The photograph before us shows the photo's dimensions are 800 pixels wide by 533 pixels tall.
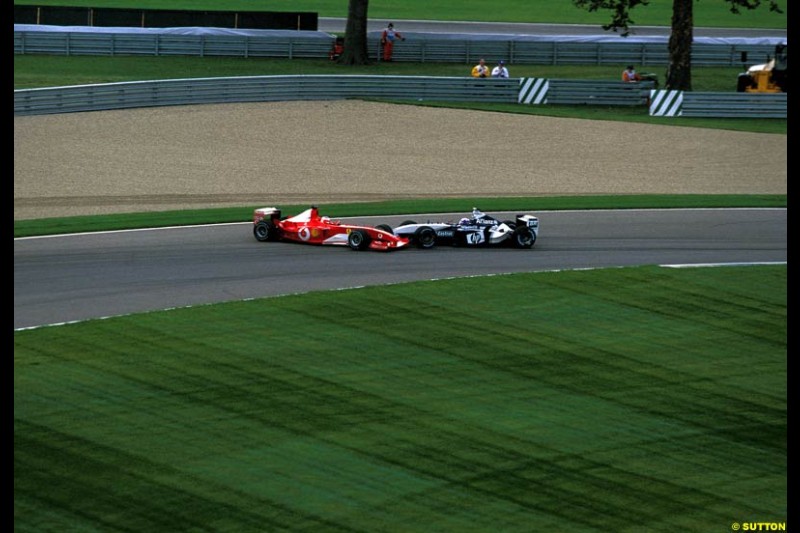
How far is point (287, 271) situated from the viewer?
22.0 m

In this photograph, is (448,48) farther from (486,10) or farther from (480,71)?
(486,10)

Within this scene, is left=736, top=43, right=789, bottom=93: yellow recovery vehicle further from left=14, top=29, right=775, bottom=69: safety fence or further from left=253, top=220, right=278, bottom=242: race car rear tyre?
left=253, top=220, right=278, bottom=242: race car rear tyre

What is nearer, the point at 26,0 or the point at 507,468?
the point at 507,468

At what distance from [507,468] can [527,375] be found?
3319 mm

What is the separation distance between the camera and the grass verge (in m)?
26.0

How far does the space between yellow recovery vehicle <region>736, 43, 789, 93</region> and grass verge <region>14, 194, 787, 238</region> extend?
15880 mm

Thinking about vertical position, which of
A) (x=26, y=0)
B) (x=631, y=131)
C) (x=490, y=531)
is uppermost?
(x=26, y=0)

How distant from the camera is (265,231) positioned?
2448 cm

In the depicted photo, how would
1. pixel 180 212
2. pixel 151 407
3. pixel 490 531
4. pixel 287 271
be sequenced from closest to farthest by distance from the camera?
pixel 490 531 → pixel 151 407 → pixel 287 271 → pixel 180 212

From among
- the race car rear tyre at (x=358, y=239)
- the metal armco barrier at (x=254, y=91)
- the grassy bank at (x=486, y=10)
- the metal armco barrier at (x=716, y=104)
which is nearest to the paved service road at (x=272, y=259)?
the race car rear tyre at (x=358, y=239)

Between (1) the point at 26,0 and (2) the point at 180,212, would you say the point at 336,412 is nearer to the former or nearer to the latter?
(2) the point at 180,212

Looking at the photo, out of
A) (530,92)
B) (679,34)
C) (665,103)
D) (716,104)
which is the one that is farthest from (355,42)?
(716,104)

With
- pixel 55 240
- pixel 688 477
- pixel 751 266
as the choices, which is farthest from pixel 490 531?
pixel 55 240

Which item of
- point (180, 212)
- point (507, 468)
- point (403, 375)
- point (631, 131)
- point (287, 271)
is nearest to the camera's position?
point (507, 468)
